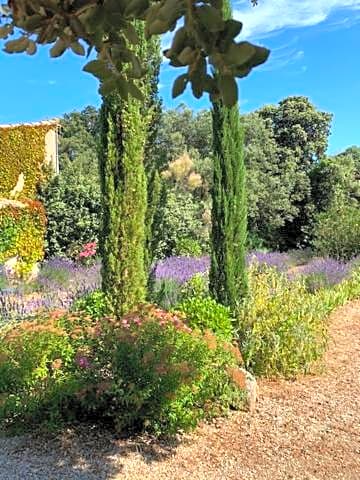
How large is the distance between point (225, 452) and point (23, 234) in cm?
866

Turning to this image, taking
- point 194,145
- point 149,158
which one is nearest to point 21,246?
point 149,158

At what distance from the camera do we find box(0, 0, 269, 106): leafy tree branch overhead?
767 millimetres

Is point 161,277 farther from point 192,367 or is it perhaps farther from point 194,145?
point 194,145

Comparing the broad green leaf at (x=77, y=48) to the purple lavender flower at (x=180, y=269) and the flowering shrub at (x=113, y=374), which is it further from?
the purple lavender flower at (x=180, y=269)

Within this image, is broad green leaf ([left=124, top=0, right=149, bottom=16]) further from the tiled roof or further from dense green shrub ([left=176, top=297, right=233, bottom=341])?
the tiled roof

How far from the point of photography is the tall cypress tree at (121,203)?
5027 mm

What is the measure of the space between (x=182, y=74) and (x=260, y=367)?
14.9 feet

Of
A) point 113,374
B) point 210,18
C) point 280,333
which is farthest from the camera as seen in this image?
point 280,333

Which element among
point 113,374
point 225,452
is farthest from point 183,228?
point 225,452

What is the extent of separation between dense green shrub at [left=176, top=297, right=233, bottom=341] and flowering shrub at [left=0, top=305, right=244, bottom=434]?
2.20 ft

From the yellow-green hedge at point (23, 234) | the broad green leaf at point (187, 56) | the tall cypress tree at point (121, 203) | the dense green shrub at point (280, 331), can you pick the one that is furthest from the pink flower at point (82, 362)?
the yellow-green hedge at point (23, 234)

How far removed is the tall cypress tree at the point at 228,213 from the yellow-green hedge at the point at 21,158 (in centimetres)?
771

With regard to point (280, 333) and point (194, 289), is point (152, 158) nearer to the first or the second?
point (194, 289)

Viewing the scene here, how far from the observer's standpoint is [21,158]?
12.8 meters
